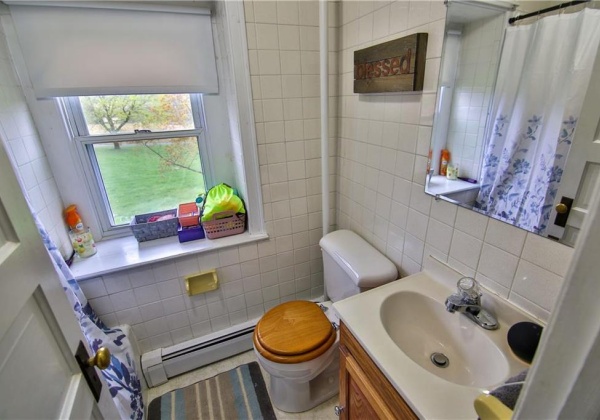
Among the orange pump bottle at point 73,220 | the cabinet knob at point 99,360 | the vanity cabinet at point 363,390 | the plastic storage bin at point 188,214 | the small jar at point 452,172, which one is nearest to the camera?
the cabinet knob at point 99,360

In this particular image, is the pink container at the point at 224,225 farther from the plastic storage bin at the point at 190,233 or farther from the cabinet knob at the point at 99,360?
the cabinet knob at the point at 99,360

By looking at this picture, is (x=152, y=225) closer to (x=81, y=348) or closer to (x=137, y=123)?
(x=137, y=123)

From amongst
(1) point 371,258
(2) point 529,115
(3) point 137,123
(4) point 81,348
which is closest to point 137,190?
(3) point 137,123

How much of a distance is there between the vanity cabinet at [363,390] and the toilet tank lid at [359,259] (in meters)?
0.31

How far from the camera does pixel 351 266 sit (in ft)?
4.33

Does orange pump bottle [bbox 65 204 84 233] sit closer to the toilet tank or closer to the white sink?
the toilet tank

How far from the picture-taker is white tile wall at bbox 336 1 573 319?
817 millimetres

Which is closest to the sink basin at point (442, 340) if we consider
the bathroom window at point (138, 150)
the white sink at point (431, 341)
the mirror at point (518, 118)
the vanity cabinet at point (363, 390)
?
the white sink at point (431, 341)

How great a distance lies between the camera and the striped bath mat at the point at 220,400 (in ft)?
4.82

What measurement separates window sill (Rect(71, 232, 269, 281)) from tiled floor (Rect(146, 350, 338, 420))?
743mm

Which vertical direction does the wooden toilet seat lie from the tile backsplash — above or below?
below

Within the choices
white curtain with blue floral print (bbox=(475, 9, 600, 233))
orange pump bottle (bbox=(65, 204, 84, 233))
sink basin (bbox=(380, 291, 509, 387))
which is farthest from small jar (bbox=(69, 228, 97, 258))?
white curtain with blue floral print (bbox=(475, 9, 600, 233))

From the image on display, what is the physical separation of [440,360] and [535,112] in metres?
0.79

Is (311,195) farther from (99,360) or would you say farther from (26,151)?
(26,151)
